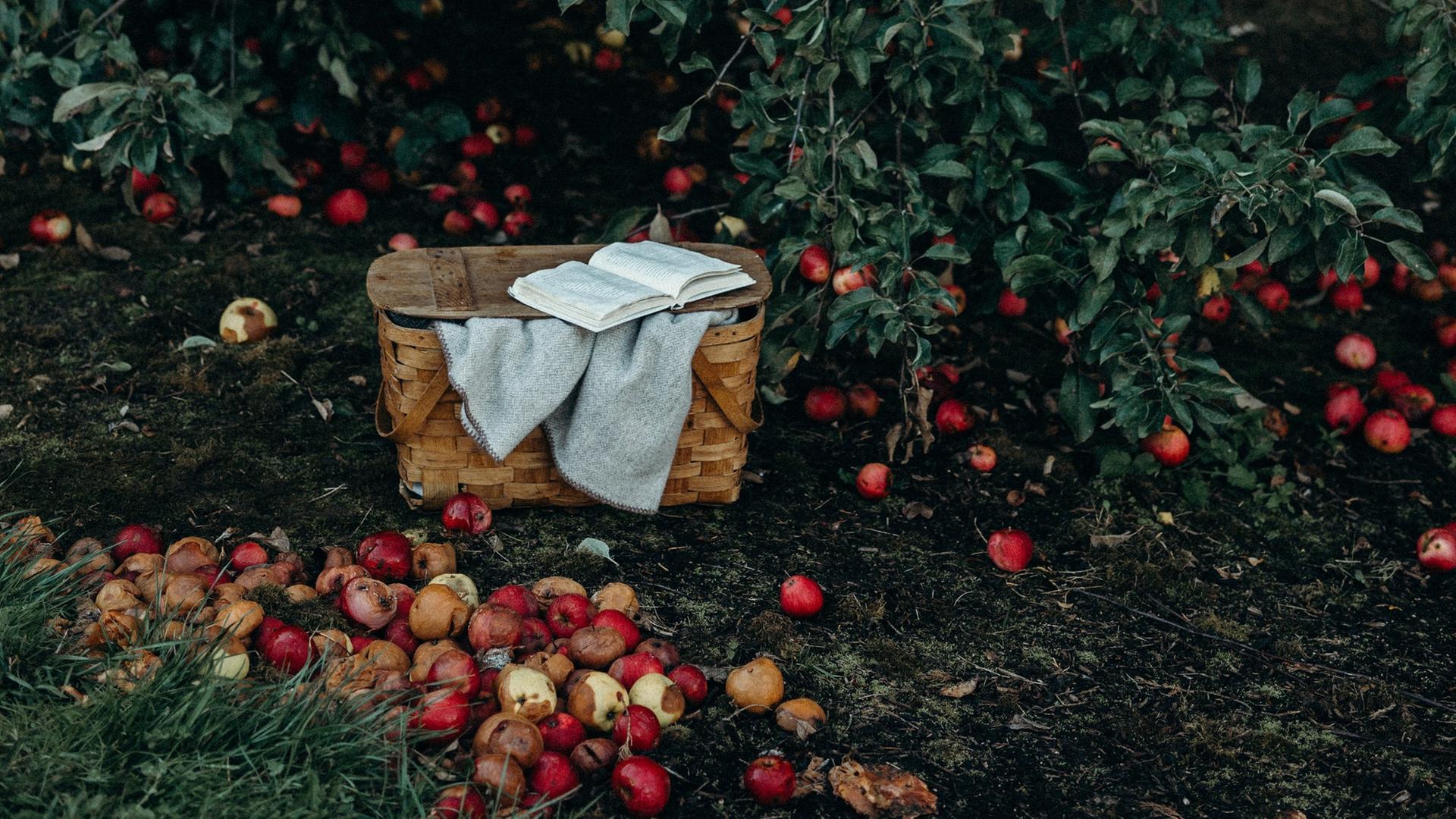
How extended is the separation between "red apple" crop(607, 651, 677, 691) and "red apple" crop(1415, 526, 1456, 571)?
2262 millimetres

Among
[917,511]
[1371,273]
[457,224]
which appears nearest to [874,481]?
[917,511]

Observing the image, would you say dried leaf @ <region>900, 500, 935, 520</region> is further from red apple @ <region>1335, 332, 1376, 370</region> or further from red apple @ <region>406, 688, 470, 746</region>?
red apple @ <region>1335, 332, 1376, 370</region>

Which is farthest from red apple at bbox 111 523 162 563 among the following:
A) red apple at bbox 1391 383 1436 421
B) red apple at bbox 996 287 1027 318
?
red apple at bbox 1391 383 1436 421

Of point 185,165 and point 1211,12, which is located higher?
point 1211,12

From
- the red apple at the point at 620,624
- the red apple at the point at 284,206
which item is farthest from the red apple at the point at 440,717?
the red apple at the point at 284,206

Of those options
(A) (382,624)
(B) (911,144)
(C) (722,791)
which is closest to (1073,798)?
(C) (722,791)

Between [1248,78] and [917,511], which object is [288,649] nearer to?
[917,511]

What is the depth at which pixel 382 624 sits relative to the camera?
2758 mm

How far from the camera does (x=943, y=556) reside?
3.38 metres

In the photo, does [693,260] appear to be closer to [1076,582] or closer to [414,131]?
[1076,582]

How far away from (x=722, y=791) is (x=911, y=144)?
255 centimetres

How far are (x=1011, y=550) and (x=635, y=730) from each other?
1.27m

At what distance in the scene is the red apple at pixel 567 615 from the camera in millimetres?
2773

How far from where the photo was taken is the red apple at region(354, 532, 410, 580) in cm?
294
